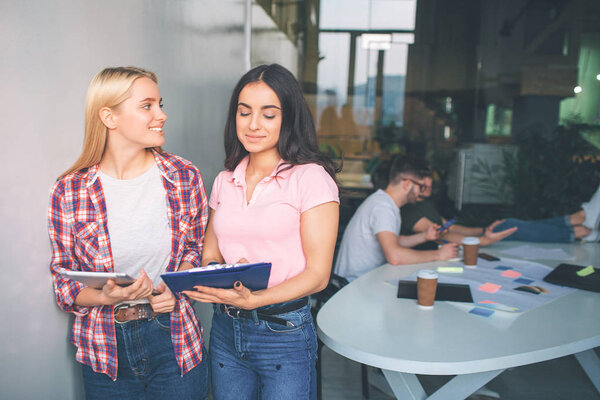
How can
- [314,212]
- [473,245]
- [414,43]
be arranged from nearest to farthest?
[314,212]
[473,245]
[414,43]

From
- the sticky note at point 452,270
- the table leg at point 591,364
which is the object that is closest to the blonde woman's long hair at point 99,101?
the sticky note at point 452,270

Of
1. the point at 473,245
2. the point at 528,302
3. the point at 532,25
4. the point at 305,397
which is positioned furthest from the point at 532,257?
the point at 532,25

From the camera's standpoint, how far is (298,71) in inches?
204

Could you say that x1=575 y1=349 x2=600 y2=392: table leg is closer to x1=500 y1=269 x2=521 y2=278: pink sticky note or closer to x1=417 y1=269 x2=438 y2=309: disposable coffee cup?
x1=500 y1=269 x2=521 y2=278: pink sticky note

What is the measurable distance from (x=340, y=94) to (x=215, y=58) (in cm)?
242

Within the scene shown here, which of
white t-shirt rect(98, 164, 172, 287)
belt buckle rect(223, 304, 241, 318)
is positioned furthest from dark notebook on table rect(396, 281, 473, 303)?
white t-shirt rect(98, 164, 172, 287)

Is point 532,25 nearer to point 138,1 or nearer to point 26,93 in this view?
point 138,1

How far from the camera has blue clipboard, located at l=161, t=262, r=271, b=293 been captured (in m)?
1.27

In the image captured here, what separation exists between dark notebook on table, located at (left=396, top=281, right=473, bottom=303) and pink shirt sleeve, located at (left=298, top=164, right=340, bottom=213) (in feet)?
2.52

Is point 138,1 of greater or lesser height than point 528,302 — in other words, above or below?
above

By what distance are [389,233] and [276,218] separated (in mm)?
1314

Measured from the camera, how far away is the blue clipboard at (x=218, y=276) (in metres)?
1.27

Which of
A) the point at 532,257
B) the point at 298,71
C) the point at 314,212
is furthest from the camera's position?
the point at 298,71

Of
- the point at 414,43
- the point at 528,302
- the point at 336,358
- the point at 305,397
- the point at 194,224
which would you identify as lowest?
the point at 336,358
